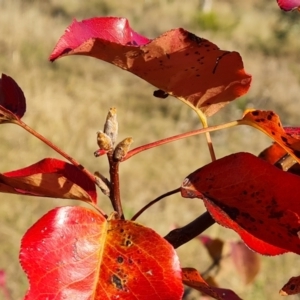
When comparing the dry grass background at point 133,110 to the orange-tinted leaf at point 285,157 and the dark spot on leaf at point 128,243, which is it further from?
the dark spot on leaf at point 128,243

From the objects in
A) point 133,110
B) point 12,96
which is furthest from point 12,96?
point 133,110

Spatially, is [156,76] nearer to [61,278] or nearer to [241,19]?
[61,278]

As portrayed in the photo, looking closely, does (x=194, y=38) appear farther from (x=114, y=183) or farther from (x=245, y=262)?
(x=245, y=262)

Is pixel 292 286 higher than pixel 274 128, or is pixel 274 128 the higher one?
pixel 274 128

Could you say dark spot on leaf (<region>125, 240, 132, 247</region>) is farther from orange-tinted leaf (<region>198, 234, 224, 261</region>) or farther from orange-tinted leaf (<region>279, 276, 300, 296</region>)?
orange-tinted leaf (<region>198, 234, 224, 261</region>)

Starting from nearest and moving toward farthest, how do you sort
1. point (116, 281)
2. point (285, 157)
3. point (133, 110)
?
point (116, 281) < point (285, 157) < point (133, 110)

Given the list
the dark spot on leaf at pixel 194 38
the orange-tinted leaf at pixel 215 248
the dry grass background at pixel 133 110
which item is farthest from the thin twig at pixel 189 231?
the dry grass background at pixel 133 110
